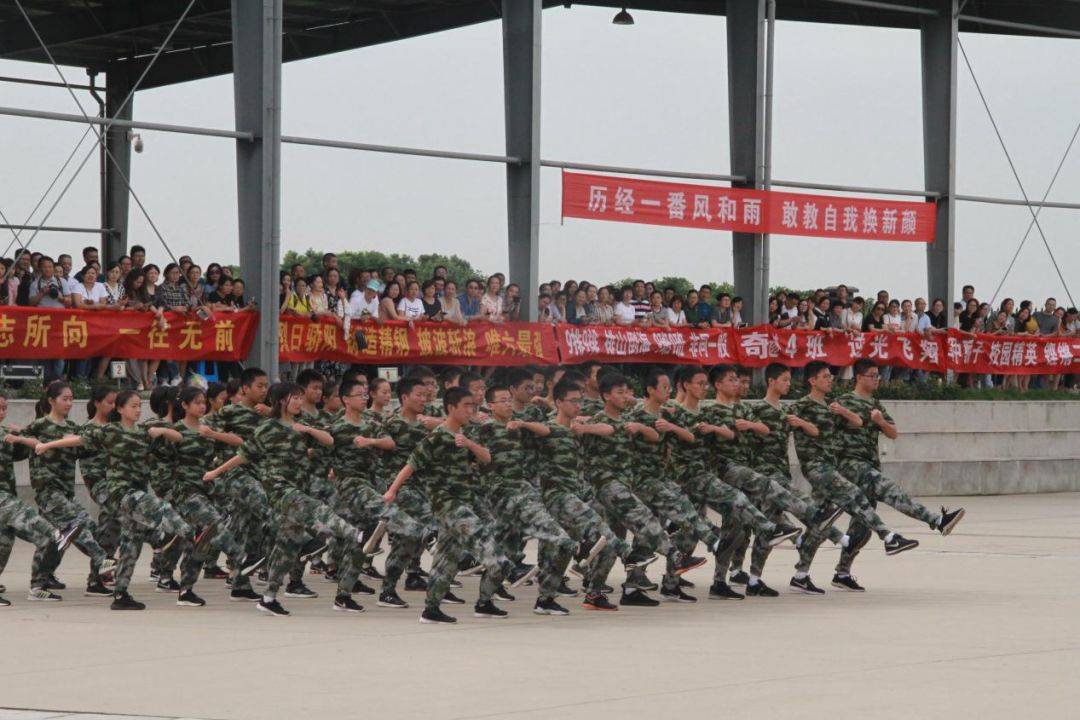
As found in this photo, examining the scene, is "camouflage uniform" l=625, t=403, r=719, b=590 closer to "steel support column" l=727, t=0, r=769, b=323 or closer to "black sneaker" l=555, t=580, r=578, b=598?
"black sneaker" l=555, t=580, r=578, b=598

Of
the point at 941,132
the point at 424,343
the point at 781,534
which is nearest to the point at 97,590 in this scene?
the point at 781,534

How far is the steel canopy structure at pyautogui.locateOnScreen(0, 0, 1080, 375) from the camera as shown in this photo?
830 inches

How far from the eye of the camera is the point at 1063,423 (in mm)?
27328

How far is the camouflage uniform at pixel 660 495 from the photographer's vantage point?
12625 mm

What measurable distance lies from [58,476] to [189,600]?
4.67ft

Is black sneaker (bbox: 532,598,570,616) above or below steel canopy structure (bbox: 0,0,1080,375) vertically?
below

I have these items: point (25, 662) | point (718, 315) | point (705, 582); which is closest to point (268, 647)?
point (25, 662)

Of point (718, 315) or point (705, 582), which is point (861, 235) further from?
point (705, 582)

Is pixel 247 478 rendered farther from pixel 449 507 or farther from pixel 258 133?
pixel 258 133

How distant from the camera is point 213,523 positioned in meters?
12.7

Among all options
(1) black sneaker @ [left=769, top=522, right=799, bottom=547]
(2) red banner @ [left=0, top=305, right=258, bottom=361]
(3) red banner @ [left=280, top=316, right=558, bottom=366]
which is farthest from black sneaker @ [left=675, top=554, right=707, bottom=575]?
(3) red banner @ [left=280, top=316, right=558, bottom=366]

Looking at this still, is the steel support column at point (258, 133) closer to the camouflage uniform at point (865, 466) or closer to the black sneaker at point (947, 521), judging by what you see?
the camouflage uniform at point (865, 466)

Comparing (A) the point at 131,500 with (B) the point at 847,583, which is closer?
(A) the point at 131,500

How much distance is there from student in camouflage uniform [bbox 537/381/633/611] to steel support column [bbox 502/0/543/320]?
1148 centimetres
